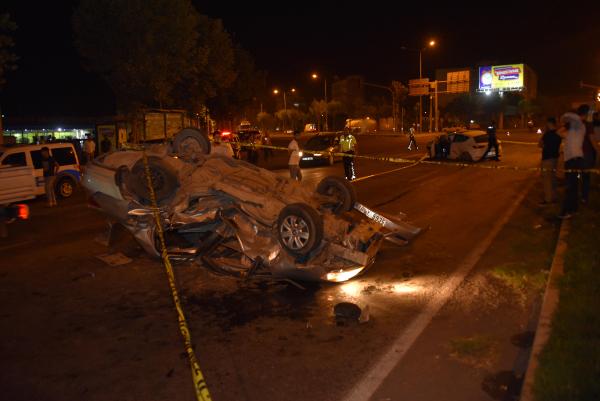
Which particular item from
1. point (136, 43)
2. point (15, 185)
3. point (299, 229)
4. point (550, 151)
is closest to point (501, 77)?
point (136, 43)

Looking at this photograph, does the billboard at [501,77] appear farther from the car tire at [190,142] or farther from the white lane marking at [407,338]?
the car tire at [190,142]

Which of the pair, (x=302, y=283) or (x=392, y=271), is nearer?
(x=302, y=283)

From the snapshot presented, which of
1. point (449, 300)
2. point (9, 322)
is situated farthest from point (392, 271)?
point (9, 322)

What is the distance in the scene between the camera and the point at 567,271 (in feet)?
22.0

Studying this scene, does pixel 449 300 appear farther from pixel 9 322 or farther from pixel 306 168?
pixel 306 168

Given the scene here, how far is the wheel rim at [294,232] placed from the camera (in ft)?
21.8

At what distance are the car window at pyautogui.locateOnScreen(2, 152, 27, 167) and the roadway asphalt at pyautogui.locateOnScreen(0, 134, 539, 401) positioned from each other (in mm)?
5812

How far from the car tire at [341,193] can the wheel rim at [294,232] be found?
1.25 metres

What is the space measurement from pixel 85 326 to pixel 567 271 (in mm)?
5454

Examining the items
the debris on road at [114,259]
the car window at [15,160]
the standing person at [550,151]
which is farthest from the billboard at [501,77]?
the debris on road at [114,259]

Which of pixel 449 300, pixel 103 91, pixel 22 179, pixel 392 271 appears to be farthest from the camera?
pixel 103 91

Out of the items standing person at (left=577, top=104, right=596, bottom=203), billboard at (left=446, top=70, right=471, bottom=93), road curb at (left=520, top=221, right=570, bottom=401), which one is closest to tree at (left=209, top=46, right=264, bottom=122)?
billboard at (left=446, top=70, right=471, bottom=93)

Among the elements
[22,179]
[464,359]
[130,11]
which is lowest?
[464,359]

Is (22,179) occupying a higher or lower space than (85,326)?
higher
